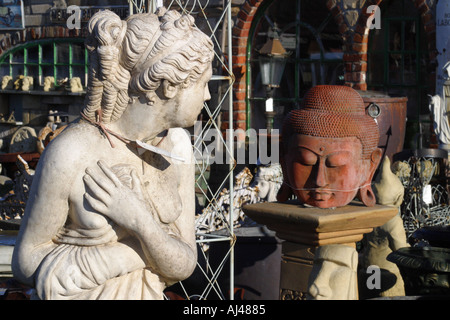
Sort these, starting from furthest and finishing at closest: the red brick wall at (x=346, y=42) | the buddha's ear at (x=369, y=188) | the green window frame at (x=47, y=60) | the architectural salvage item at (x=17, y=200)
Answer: the green window frame at (x=47, y=60) < the red brick wall at (x=346, y=42) < the architectural salvage item at (x=17, y=200) < the buddha's ear at (x=369, y=188)

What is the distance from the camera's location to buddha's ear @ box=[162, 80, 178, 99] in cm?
219

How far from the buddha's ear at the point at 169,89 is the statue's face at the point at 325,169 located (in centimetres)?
176

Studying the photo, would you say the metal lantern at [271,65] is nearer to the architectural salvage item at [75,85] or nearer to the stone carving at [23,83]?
the architectural salvage item at [75,85]

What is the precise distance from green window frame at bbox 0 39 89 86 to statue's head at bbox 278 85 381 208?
7.58 m

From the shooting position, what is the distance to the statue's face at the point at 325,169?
12.7 ft

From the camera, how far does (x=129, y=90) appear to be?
A: 221 cm

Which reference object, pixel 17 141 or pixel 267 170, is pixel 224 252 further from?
pixel 17 141

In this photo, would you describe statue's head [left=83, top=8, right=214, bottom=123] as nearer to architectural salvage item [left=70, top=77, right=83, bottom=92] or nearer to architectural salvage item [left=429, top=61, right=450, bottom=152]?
architectural salvage item [left=429, top=61, right=450, bottom=152]

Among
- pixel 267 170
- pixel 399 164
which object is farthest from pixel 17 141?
pixel 399 164

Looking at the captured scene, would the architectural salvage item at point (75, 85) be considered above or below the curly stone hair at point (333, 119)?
below

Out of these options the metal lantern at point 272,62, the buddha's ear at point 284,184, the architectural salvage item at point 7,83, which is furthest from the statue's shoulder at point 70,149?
the architectural salvage item at point 7,83

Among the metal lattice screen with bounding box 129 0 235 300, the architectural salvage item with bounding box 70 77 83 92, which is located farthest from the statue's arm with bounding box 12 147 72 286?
the architectural salvage item with bounding box 70 77 83 92

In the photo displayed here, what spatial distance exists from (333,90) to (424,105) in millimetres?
4884

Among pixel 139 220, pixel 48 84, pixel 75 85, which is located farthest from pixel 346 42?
pixel 139 220
